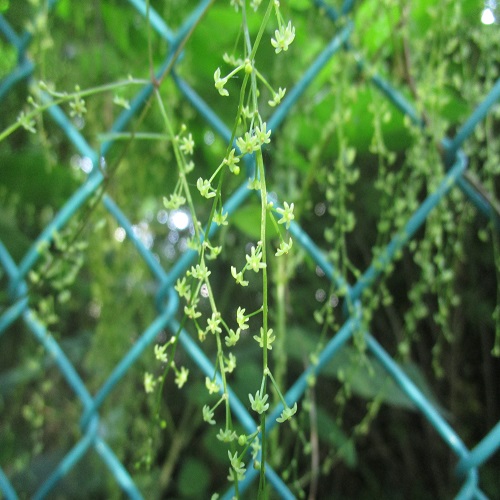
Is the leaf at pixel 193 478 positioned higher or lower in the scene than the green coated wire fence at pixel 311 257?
lower

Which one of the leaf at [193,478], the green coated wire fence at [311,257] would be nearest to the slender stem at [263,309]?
the green coated wire fence at [311,257]

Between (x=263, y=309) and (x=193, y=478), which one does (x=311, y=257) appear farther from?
(x=193, y=478)

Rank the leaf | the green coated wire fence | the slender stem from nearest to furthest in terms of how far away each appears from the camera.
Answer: the slender stem, the green coated wire fence, the leaf

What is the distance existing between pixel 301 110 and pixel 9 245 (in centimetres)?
46

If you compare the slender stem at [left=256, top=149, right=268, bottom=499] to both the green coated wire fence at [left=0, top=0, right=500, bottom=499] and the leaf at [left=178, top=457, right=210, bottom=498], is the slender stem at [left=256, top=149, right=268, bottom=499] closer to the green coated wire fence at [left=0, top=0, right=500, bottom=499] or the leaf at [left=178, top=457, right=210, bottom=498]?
the green coated wire fence at [left=0, top=0, right=500, bottom=499]

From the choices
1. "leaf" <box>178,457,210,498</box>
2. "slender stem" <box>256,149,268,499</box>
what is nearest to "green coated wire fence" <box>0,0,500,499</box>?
"slender stem" <box>256,149,268,499</box>

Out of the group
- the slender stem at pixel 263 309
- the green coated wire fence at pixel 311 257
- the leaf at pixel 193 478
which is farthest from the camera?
the leaf at pixel 193 478

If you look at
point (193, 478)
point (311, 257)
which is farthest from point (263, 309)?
point (193, 478)

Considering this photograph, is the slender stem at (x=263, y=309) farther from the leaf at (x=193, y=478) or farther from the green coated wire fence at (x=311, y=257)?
the leaf at (x=193, y=478)

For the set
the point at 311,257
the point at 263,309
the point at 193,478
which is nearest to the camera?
the point at 263,309

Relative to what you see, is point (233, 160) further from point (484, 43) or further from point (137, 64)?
point (137, 64)

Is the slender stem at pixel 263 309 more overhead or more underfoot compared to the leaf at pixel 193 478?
more overhead

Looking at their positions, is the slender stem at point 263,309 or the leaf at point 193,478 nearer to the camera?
the slender stem at point 263,309

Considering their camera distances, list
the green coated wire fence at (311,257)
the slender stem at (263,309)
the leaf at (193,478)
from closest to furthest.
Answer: the slender stem at (263,309), the green coated wire fence at (311,257), the leaf at (193,478)
